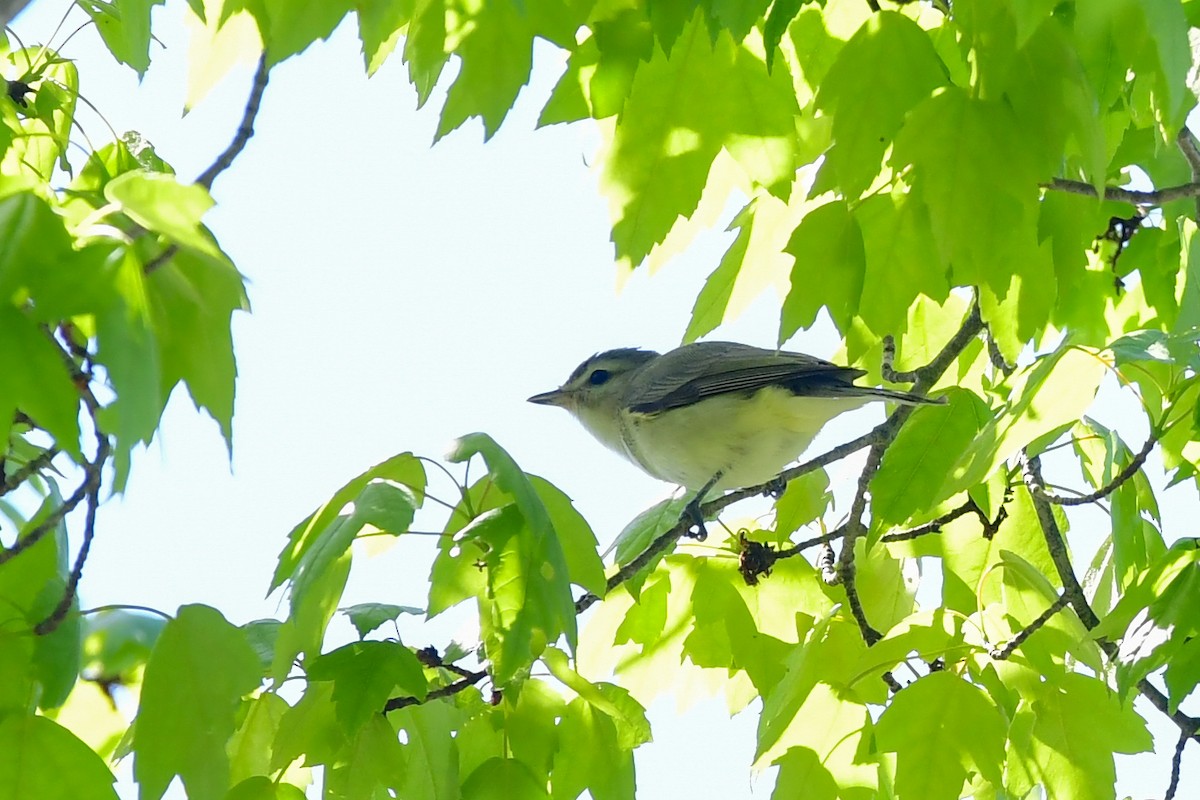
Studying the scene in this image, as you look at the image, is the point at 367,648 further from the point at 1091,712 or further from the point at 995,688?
the point at 1091,712

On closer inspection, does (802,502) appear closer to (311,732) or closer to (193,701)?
(311,732)

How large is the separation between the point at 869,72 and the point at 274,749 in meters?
1.46

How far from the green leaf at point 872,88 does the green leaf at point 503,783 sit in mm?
1106

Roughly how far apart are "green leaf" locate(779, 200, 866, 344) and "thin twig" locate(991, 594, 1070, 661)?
66cm

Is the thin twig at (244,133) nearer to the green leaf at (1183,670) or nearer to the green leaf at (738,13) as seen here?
the green leaf at (738,13)

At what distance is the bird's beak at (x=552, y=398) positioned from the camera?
5098 millimetres

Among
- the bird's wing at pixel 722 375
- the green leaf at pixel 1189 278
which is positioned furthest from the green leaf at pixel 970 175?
the bird's wing at pixel 722 375

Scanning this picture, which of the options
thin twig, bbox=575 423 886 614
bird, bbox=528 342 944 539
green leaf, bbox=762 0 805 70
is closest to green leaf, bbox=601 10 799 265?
green leaf, bbox=762 0 805 70

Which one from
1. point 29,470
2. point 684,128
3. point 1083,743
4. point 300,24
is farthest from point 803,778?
point 300,24

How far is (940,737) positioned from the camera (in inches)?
87.9

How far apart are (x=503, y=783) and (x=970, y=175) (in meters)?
1.26

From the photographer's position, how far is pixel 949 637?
7.95 ft

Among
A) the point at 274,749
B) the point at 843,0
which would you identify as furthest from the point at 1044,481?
the point at 274,749

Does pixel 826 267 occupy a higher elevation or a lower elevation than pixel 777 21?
lower
